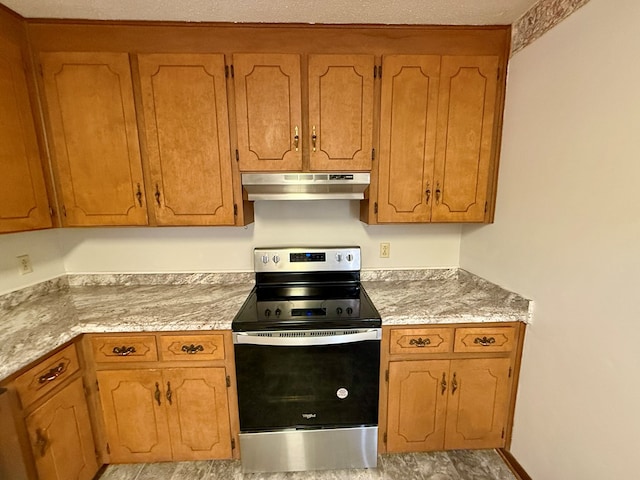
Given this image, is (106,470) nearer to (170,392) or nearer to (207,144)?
(170,392)

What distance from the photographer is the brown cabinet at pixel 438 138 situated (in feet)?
5.16

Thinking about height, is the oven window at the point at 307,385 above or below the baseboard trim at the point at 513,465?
above

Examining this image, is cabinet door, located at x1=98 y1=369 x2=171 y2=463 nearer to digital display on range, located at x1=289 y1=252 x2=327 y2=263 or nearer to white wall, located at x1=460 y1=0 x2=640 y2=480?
digital display on range, located at x1=289 y1=252 x2=327 y2=263

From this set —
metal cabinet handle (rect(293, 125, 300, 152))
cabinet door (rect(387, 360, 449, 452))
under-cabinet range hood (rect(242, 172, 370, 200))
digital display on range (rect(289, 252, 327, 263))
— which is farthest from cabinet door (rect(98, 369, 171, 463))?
metal cabinet handle (rect(293, 125, 300, 152))

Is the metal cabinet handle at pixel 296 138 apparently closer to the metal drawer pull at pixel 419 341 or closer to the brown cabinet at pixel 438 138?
the brown cabinet at pixel 438 138

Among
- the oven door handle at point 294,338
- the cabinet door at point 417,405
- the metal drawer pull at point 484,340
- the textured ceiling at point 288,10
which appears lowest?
the cabinet door at point 417,405

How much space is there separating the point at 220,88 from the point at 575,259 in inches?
74.0

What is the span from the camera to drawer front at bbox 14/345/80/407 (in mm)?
1137

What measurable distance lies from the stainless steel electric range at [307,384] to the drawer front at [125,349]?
440 mm

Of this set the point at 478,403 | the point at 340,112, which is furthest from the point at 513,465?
the point at 340,112

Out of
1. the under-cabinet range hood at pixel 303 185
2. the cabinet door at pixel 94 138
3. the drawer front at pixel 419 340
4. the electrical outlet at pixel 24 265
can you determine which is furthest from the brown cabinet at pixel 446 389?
the electrical outlet at pixel 24 265

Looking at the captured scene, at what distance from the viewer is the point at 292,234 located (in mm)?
2016

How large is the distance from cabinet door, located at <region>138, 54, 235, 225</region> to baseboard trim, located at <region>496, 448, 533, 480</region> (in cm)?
207

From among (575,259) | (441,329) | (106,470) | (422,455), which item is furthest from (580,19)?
(106,470)
